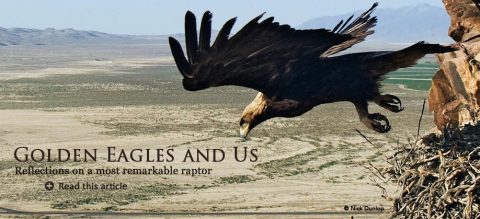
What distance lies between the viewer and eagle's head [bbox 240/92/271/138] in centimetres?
881

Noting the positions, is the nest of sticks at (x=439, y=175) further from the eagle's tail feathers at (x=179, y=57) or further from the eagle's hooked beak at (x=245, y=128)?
the eagle's tail feathers at (x=179, y=57)

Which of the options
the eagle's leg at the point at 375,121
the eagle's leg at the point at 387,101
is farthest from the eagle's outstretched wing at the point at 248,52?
the eagle's leg at the point at 375,121

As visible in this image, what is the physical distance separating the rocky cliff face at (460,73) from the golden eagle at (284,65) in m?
3.64

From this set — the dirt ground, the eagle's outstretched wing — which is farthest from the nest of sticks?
the eagle's outstretched wing

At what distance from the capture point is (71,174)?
29.0 m

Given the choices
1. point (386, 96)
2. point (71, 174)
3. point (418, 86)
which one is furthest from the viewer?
point (418, 86)

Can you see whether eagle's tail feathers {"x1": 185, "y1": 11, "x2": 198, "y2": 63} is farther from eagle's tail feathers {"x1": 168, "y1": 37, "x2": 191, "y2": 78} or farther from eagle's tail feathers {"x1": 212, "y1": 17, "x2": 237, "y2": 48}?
eagle's tail feathers {"x1": 212, "y1": 17, "x2": 237, "y2": 48}

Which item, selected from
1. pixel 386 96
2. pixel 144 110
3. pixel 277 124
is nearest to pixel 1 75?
pixel 144 110

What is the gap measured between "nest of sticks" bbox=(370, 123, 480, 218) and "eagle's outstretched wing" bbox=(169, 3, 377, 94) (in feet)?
6.68

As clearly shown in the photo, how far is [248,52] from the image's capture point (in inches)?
325

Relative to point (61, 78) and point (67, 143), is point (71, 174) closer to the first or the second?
point (67, 143)

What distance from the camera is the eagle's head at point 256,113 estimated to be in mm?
8812

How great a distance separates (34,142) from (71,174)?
26.5 ft

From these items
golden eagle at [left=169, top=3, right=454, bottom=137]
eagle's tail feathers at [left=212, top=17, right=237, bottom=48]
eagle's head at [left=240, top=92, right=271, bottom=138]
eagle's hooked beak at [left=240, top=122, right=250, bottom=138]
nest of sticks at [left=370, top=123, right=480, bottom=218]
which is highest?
eagle's tail feathers at [left=212, top=17, right=237, bottom=48]
